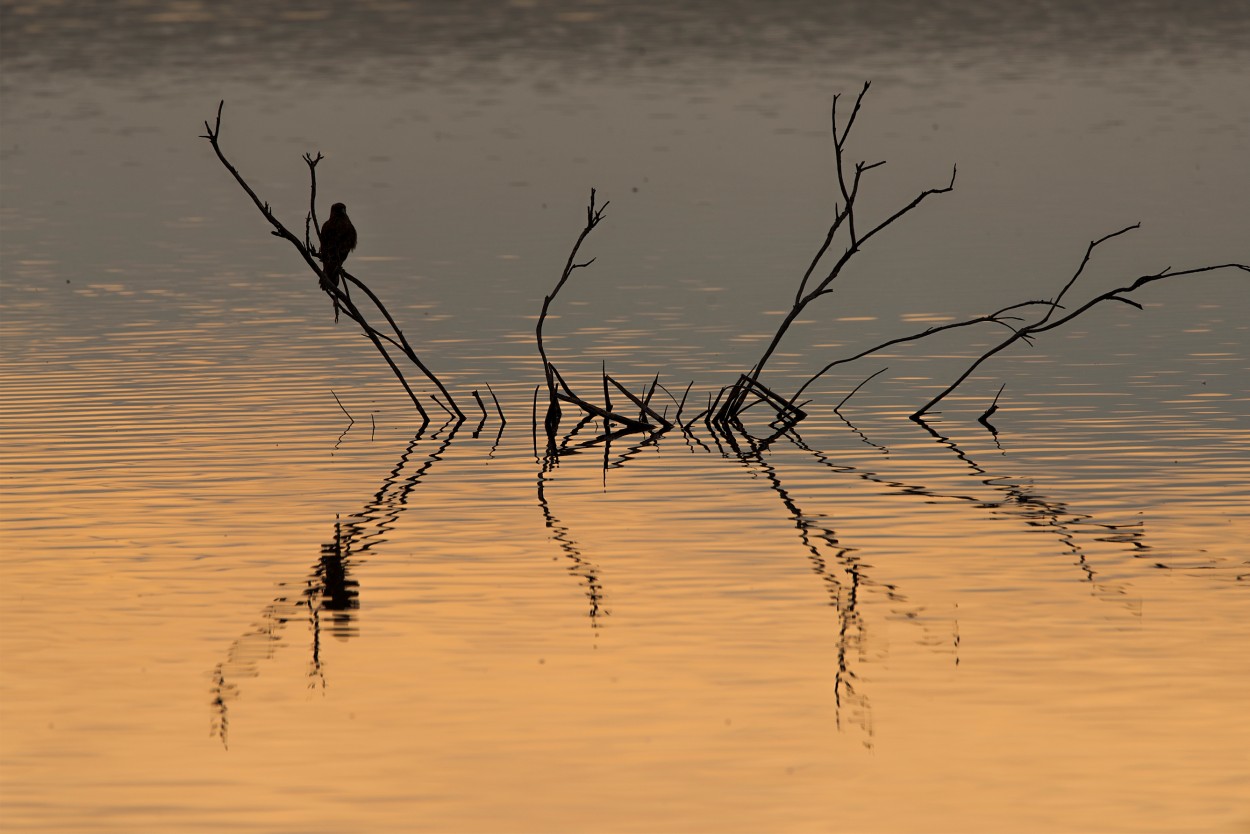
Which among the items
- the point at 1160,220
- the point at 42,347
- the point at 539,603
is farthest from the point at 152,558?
the point at 1160,220

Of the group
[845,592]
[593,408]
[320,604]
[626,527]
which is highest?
[845,592]

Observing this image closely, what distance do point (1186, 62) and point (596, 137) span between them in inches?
763

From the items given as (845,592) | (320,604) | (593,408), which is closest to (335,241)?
(593,408)

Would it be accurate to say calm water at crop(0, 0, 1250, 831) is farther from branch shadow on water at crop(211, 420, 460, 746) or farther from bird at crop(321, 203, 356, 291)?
bird at crop(321, 203, 356, 291)

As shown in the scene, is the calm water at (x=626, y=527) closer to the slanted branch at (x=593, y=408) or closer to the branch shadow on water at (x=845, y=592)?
the branch shadow on water at (x=845, y=592)

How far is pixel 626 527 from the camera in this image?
561 inches

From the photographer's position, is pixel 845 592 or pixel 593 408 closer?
pixel 845 592

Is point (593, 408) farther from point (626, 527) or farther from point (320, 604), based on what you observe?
point (320, 604)

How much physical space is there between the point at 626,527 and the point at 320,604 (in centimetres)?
252

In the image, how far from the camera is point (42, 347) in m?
22.4

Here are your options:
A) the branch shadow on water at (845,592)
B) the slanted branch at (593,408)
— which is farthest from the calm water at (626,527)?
the slanted branch at (593,408)

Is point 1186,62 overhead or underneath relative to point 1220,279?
underneath

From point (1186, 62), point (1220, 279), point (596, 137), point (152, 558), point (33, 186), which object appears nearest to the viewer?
point (152, 558)

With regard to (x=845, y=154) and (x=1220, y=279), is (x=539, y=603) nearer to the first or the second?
(x=1220, y=279)
